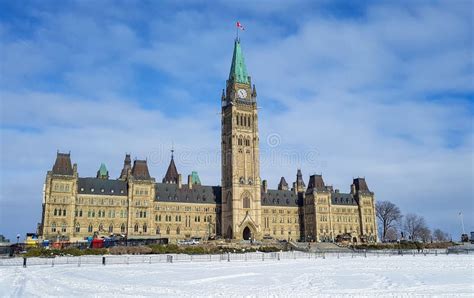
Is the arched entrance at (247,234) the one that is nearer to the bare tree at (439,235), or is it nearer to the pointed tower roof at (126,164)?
→ the pointed tower roof at (126,164)

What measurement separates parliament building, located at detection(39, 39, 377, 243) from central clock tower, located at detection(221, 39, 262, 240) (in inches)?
9.8

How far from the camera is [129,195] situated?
4048 inches

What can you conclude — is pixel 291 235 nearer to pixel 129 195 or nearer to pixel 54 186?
pixel 129 195

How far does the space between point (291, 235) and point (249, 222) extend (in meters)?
21.0

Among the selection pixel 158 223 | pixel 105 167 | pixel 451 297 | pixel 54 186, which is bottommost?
pixel 451 297

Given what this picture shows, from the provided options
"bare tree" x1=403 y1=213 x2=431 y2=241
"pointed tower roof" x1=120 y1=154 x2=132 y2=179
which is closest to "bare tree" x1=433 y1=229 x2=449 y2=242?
"bare tree" x1=403 y1=213 x2=431 y2=241

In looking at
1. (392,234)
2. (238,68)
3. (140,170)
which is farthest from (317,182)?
(140,170)

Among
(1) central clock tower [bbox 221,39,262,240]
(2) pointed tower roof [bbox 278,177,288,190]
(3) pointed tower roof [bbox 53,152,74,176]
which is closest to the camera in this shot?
(3) pointed tower roof [bbox 53,152,74,176]

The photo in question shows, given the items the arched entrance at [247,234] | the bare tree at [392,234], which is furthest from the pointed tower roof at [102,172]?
the bare tree at [392,234]

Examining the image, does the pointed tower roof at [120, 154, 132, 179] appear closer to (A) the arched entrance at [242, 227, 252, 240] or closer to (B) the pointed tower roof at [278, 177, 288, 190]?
(A) the arched entrance at [242, 227, 252, 240]

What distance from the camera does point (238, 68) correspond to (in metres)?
121

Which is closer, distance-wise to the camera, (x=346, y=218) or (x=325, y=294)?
(x=325, y=294)

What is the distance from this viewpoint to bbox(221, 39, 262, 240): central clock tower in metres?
109

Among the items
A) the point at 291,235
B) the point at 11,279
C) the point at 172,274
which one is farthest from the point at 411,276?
the point at 291,235
